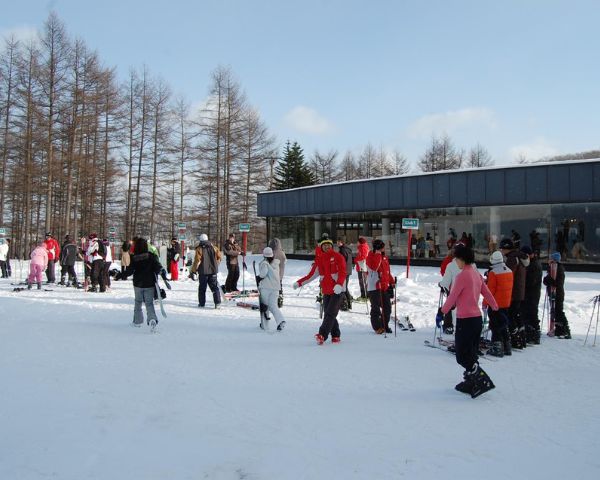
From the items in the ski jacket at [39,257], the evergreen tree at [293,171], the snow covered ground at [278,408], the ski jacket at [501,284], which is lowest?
the snow covered ground at [278,408]

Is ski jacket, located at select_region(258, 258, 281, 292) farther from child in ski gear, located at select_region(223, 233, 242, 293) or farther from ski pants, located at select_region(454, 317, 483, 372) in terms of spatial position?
child in ski gear, located at select_region(223, 233, 242, 293)

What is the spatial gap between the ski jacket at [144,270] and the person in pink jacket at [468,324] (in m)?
5.77

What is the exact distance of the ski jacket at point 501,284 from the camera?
8.05m

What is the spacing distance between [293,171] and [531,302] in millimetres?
45644

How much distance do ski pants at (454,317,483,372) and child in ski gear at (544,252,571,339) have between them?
4512 millimetres

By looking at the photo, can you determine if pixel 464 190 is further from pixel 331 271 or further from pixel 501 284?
pixel 331 271

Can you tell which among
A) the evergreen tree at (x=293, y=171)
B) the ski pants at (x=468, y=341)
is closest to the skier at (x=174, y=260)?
the ski pants at (x=468, y=341)

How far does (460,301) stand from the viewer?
237 inches

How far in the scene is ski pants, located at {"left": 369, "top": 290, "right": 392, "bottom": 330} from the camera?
31.3ft

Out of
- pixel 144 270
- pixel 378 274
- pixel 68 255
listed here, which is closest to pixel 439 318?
pixel 378 274

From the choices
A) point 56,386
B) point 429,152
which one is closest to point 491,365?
point 56,386

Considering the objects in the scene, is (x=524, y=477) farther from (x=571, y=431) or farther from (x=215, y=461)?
(x=215, y=461)

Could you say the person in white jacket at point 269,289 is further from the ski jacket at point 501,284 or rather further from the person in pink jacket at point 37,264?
the person in pink jacket at point 37,264

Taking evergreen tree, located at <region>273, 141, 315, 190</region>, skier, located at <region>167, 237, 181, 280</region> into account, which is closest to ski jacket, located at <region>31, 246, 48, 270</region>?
skier, located at <region>167, 237, 181, 280</region>
